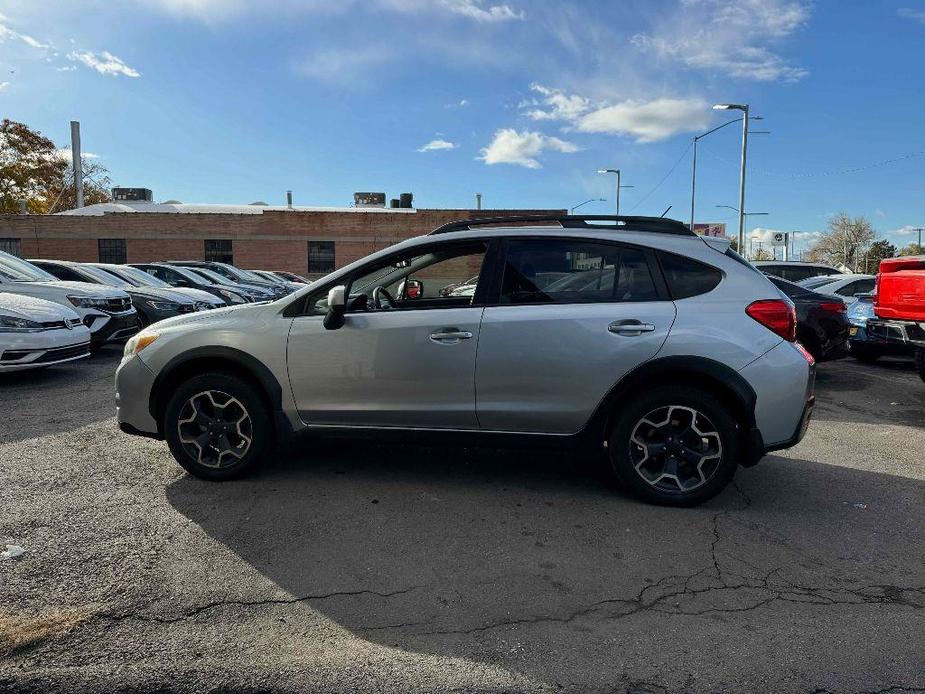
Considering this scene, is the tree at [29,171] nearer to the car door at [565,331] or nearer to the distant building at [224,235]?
the distant building at [224,235]

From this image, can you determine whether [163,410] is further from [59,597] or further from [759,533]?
[759,533]

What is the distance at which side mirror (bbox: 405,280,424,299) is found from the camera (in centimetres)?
457

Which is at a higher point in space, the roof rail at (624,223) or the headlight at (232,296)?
the roof rail at (624,223)

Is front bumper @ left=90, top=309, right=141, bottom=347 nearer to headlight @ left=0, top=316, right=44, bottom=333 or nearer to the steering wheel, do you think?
headlight @ left=0, top=316, right=44, bottom=333

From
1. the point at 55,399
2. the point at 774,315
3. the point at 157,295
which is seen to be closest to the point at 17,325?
the point at 55,399

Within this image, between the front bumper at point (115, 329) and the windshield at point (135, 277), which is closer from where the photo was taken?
the front bumper at point (115, 329)

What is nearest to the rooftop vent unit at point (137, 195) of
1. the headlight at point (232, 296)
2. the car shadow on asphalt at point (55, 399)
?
the headlight at point (232, 296)

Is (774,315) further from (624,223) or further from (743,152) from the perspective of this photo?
(743,152)

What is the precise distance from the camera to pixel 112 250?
125ft

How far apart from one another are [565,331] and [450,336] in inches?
28.2

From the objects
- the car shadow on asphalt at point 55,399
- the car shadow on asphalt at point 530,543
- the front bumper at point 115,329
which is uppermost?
the front bumper at point 115,329

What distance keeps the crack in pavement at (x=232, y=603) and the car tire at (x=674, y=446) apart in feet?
5.34

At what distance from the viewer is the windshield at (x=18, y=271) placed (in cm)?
996

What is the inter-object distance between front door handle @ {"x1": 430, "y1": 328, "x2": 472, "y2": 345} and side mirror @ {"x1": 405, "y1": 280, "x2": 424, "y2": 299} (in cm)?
55
